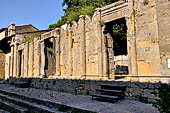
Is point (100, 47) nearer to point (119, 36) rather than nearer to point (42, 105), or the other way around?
point (42, 105)

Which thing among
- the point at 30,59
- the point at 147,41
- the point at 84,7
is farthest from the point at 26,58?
the point at 147,41

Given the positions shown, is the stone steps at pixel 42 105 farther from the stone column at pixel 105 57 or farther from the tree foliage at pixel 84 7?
the tree foliage at pixel 84 7

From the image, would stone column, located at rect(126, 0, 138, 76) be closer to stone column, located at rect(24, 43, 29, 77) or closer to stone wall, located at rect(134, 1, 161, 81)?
stone wall, located at rect(134, 1, 161, 81)

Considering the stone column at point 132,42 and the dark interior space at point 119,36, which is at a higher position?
the dark interior space at point 119,36

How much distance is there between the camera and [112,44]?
30.0 ft

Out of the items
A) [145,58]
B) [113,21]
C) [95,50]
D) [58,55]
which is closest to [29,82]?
[58,55]

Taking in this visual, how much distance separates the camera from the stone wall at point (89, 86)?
555 cm

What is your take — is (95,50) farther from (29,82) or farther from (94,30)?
(29,82)

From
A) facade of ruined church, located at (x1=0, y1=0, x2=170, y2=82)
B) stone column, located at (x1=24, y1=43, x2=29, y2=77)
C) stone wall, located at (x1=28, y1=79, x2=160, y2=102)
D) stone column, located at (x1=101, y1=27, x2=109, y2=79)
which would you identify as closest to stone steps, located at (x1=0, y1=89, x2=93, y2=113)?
stone wall, located at (x1=28, y1=79, x2=160, y2=102)

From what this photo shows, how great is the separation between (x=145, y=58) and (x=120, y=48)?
12051 mm

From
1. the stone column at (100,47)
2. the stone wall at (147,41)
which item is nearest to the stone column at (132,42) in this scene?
the stone wall at (147,41)

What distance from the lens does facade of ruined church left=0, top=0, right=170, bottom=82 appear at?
6371 millimetres

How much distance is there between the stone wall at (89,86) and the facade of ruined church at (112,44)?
99 centimetres

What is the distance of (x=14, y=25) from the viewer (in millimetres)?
22766
